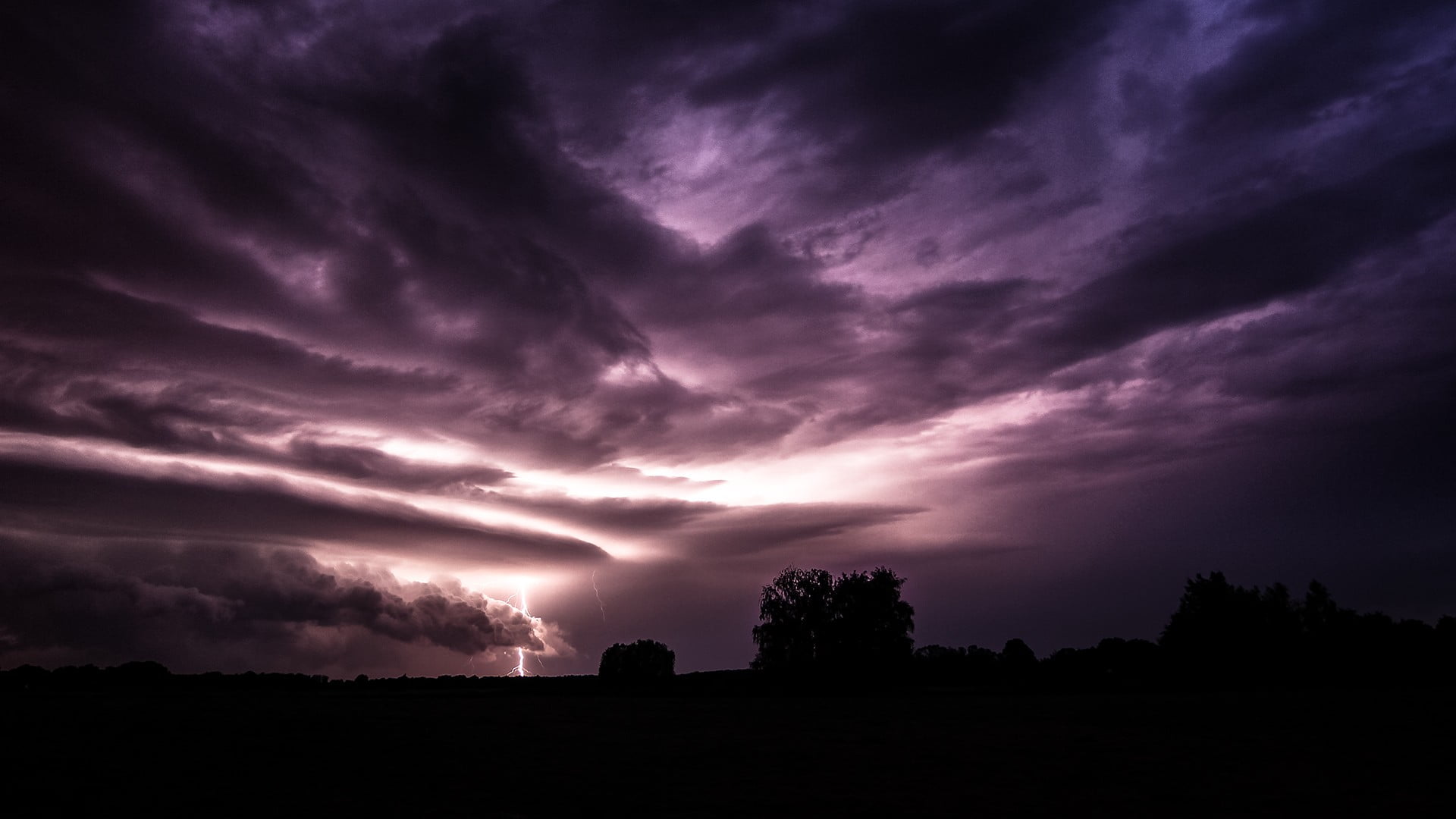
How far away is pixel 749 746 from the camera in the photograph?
3069cm

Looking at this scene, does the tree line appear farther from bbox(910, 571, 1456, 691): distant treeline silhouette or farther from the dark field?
the dark field

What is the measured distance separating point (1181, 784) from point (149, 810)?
28.0 metres

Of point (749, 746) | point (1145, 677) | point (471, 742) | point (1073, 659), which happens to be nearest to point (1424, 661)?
point (1145, 677)

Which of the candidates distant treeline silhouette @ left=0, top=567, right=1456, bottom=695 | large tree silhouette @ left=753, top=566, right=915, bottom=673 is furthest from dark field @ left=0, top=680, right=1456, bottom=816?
Result: large tree silhouette @ left=753, top=566, right=915, bottom=673

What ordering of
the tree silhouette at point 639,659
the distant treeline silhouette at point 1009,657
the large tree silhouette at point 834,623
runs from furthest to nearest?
the tree silhouette at point 639,659 < the large tree silhouette at point 834,623 < the distant treeline silhouette at point 1009,657

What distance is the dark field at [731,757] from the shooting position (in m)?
22.2

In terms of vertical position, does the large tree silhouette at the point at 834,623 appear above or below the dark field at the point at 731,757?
above

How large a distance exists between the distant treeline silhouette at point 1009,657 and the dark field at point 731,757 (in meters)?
10.2

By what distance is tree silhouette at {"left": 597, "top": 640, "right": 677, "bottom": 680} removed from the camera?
4813 inches

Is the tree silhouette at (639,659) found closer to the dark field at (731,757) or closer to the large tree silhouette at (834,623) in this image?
the large tree silhouette at (834,623)

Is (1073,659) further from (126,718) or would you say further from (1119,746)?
(126,718)

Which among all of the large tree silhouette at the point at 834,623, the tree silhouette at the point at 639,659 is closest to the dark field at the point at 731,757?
the large tree silhouette at the point at 834,623

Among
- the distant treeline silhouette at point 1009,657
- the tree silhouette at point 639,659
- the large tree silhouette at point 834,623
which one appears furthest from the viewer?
the tree silhouette at point 639,659

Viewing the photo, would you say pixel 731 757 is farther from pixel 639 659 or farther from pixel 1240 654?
pixel 639 659
